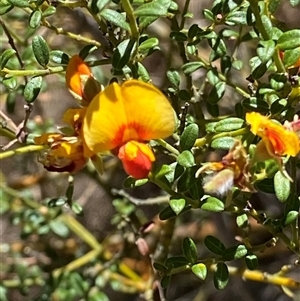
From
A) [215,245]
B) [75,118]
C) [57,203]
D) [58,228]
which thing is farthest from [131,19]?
[58,228]

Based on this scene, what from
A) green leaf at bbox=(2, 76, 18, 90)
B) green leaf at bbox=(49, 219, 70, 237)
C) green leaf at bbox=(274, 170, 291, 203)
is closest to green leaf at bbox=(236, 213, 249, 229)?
green leaf at bbox=(274, 170, 291, 203)

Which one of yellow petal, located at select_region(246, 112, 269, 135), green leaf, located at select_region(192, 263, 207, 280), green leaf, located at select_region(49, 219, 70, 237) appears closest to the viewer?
yellow petal, located at select_region(246, 112, 269, 135)

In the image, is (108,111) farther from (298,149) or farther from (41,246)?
(41,246)

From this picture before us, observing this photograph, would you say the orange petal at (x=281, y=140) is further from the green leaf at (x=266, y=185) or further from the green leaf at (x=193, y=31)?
the green leaf at (x=193, y=31)

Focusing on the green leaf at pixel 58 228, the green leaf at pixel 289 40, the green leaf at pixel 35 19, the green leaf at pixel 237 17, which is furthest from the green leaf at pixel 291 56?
the green leaf at pixel 58 228

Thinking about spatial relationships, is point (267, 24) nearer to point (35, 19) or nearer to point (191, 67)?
point (191, 67)

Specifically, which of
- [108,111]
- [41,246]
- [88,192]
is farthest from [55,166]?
[88,192]

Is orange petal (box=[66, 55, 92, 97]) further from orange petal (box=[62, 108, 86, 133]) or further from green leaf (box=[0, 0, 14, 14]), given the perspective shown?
green leaf (box=[0, 0, 14, 14])
